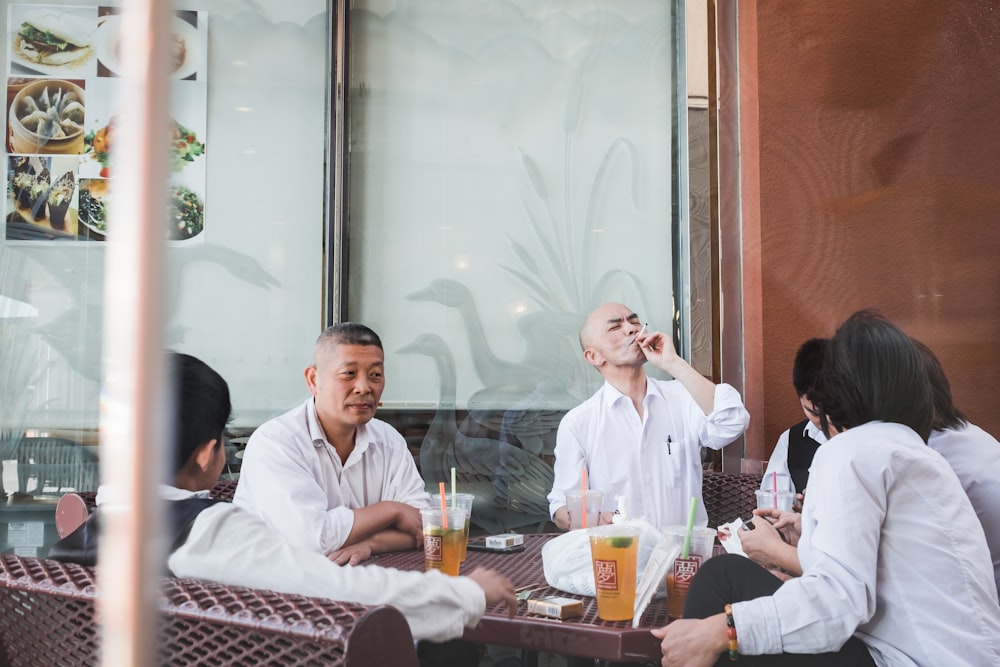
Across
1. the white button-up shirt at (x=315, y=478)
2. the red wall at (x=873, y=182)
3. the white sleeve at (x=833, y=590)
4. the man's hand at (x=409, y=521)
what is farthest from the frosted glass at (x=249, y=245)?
the white sleeve at (x=833, y=590)

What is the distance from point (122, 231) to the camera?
474 millimetres

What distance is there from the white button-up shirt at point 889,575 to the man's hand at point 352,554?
3.07 ft

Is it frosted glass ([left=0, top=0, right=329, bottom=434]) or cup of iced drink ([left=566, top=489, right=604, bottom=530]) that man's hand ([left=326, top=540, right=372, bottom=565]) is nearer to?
cup of iced drink ([left=566, top=489, right=604, bottom=530])

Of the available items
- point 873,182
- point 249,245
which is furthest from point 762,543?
point 249,245

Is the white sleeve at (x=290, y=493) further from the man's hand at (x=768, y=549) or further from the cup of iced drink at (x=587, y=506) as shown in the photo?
the man's hand at (x=768, y=549)

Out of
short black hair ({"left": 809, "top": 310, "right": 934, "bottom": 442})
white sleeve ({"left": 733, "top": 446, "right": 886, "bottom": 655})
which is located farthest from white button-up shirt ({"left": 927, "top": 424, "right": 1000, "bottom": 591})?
white sleeve ({"left": 733, "top": 446, "right": 886, "bottom": 655})

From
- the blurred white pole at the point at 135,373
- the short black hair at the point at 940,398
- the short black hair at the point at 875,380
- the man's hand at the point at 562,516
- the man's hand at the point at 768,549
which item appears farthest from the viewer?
the man's hand at the point at 562,516

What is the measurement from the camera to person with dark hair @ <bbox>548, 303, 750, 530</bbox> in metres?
3.13

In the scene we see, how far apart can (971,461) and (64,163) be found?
3.30 metres

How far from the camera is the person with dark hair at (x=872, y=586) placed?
1532 mm

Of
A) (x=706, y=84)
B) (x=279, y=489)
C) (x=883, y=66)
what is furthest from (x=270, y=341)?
(x=883, y=66)

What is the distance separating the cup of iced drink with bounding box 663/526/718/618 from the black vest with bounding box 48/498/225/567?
0.86 meters

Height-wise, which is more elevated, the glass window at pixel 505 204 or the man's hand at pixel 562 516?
the glass window at pixel 505 204

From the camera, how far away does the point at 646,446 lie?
10.5 feet
